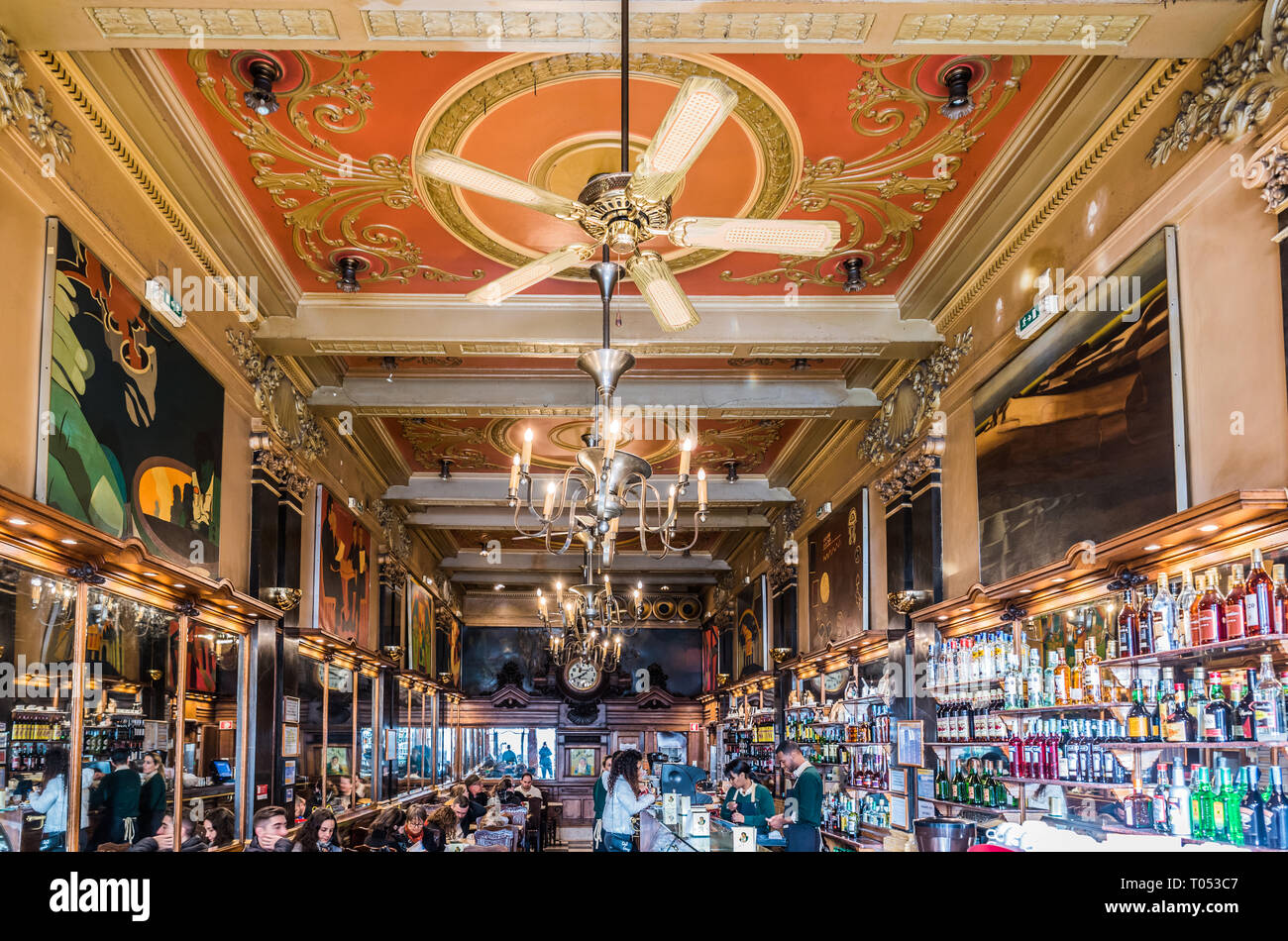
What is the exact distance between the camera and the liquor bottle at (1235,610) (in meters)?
3.95

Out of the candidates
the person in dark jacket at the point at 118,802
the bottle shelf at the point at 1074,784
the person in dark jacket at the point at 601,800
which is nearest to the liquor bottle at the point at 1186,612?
the bottle shelf at the point at 1074,784

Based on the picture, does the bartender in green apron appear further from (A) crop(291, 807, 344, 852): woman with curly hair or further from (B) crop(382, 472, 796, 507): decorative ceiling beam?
(B) crop(382, 472, 796, 507): decorative ceiling beam

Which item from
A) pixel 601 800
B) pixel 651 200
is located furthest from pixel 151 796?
pixel 651 200

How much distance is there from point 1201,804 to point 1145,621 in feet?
2.94

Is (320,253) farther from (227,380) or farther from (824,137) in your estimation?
(824,137)

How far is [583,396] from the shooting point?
962 centimetres

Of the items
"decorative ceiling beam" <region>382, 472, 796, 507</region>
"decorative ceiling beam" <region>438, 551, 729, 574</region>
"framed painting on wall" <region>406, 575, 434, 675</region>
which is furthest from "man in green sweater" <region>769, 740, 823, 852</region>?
"decorative ceiling beam" <region>438, 551, 729, 574</region>

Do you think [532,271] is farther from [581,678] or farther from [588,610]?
[581,678]

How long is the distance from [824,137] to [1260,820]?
3.84 m

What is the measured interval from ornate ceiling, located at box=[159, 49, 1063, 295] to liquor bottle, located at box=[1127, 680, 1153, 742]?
116 inches

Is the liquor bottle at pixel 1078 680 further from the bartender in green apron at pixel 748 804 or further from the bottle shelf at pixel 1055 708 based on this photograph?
the bartender in green apron at pixel 748 804
